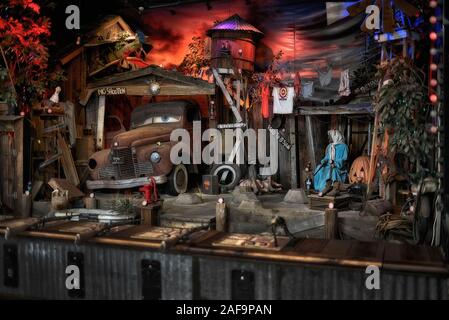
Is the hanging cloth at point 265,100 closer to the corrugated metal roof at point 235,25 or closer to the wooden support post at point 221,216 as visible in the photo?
the corrugated metal roof at point 235,25

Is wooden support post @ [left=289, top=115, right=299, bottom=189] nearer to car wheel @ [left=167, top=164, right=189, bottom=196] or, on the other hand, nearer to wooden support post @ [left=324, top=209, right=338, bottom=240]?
car wheel @ [left=167, top=164, right=189, bottom=196]

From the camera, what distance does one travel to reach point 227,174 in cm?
1257

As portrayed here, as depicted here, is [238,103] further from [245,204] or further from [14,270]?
[14,270]

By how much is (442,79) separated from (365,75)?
6.23 m

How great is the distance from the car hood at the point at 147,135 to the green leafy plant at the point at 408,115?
257 inches

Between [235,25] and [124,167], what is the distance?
5.15 m

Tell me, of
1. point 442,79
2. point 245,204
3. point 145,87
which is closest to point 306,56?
point 145,87

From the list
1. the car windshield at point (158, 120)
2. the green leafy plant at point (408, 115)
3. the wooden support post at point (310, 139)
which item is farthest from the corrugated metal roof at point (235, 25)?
the green leafy plant at point (408, 115)

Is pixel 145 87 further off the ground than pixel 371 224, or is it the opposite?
pixel 145 87

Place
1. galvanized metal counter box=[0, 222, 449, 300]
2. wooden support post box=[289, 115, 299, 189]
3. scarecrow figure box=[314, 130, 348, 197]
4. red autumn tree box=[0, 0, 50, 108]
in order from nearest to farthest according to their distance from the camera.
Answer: galvanized metal counter box=[0, 222, 449, 300]
red autumn tree box=[0, 0, 50, 108]
scarecrow figure box=[314, 130, 348, 197]
wooden support post box=[289, 115, 299, 189]

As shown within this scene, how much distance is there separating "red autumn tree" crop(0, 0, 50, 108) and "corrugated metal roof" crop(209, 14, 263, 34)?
469cm

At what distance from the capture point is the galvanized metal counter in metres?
4.44

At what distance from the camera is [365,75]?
1120 centimetres

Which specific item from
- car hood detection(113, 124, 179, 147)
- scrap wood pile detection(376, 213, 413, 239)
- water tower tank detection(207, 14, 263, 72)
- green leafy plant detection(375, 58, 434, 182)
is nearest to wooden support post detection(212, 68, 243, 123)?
water tower tank detection(207, 14, 263, 72)
